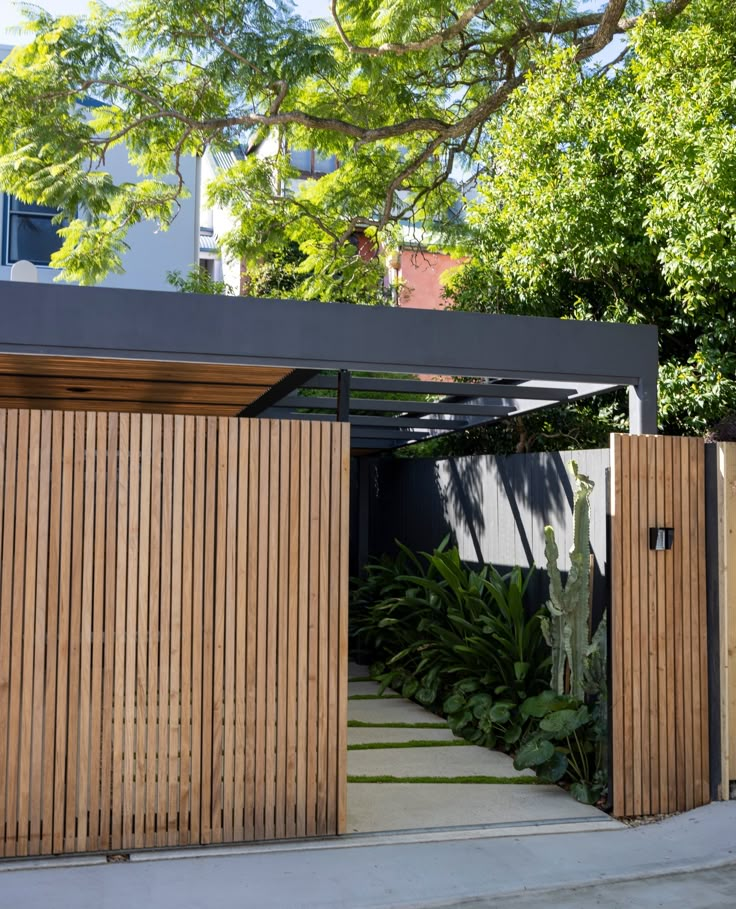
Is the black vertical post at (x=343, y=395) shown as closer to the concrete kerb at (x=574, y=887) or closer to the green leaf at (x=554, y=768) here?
the green leaf at (x=554, y=768)

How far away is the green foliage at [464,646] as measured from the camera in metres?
6.78

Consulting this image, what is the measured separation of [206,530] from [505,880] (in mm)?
2164

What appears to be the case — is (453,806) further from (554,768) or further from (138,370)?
(138,370)

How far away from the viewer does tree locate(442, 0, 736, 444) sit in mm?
8289

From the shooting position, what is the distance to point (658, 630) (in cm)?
560

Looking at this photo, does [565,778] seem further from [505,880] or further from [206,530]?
[206,530]

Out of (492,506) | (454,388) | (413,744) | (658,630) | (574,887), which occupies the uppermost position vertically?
(454,388)

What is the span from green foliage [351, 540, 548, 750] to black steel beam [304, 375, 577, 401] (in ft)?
4.36

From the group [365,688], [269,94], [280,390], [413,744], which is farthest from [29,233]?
[413,744]

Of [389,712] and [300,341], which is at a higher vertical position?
[300,341]

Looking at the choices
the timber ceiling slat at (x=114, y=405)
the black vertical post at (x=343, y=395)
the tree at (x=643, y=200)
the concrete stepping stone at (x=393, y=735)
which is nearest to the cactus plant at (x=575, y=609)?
the concrete stepping stone at (x=393, y=735)

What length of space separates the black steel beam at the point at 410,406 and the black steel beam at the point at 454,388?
2.09 feet

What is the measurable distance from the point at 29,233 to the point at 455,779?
10871 millimetres

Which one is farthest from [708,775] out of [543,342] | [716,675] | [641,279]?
[641,279]
